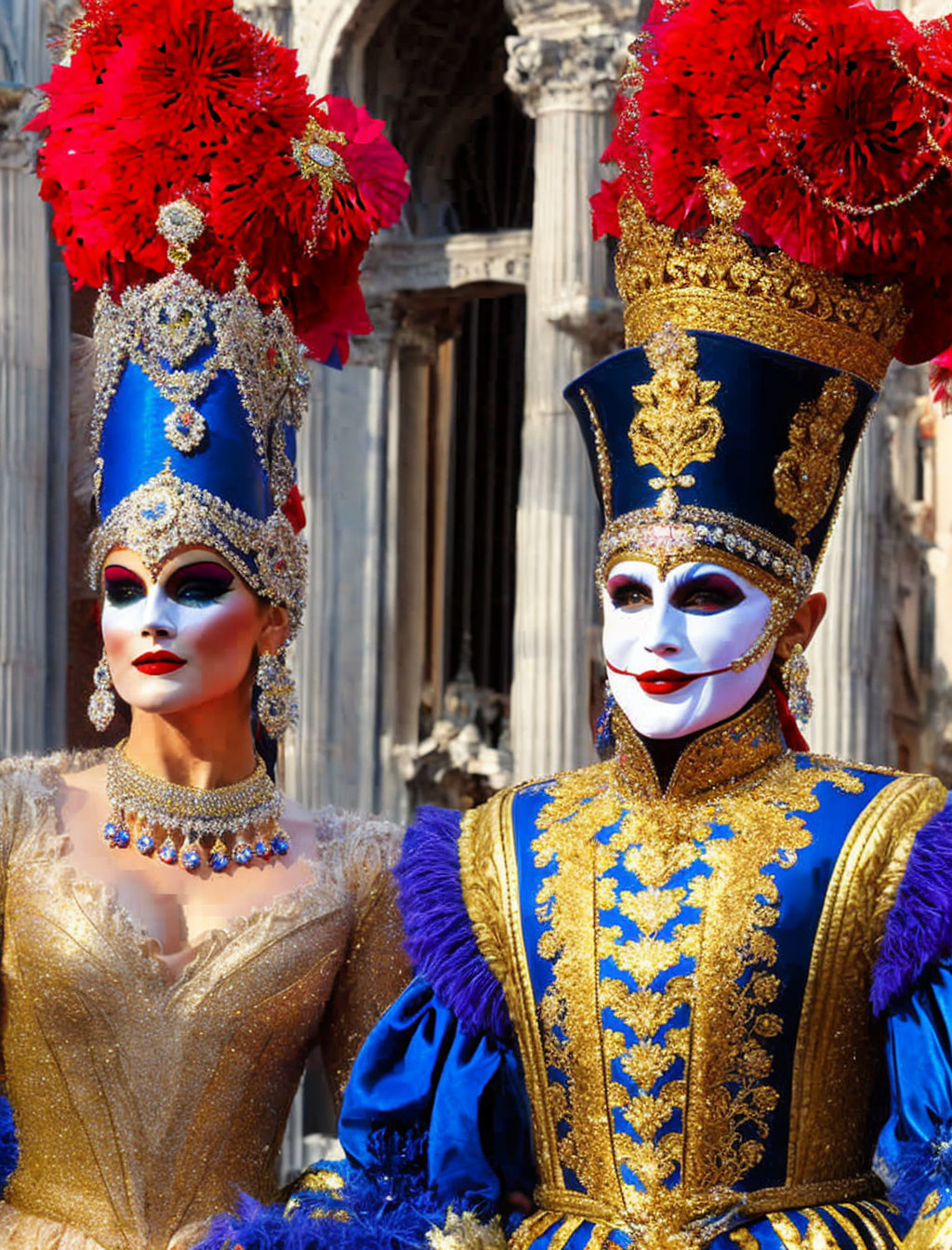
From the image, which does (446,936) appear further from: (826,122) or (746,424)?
(826,122)

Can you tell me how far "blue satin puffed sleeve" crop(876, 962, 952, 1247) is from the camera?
501cm

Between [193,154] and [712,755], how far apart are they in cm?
189

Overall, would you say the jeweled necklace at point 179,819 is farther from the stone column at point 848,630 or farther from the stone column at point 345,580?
the stone column at point 345,580

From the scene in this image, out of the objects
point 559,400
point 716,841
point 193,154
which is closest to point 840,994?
point 716,841

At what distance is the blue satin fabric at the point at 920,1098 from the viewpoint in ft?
16.5

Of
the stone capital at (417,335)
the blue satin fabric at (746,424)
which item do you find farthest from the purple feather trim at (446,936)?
the stone capital at (417,335)

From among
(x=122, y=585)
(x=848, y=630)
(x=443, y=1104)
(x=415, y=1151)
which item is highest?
(x=122, y=585)

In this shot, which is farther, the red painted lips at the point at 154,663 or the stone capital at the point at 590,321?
the stone capital at the point at 590,321

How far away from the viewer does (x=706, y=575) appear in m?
5.38

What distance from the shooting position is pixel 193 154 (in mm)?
6031

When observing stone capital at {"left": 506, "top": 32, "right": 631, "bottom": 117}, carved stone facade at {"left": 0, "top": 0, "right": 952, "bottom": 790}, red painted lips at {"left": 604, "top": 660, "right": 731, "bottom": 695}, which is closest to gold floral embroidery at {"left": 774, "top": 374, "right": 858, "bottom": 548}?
red painted lips at {"left": 604, "top": 660, "right": 731, "bottom": 695}

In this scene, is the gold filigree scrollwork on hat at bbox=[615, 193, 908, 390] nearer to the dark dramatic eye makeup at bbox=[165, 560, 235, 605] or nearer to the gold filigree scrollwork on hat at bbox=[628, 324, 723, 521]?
the gold filigree scrollwork on hat at bbox=[628, 324, 723, 521]

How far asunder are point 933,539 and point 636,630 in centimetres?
1128

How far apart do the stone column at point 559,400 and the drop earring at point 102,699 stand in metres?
8.47
